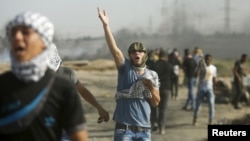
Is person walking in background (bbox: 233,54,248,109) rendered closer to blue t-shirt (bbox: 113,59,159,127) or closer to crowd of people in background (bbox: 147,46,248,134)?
crowd of people in background (bbox: 147,46,248,134)

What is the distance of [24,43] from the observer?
2.79 m

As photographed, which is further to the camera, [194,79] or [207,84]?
[194,79]

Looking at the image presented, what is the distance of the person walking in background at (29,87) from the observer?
2.81 metres

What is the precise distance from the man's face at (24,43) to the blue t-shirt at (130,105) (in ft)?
8.74

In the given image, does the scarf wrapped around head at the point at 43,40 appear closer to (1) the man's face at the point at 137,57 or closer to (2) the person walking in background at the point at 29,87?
(2) the person walking in background at the point at 29,87

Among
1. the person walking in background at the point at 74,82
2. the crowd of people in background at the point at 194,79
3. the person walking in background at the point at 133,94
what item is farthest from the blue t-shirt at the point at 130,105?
the crowd of people in background at the point at 194,79

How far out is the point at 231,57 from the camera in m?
37.4

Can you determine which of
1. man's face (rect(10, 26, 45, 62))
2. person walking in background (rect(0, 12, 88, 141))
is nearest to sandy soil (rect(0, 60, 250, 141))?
person walking in background (rect(0, 12, 88, 141))

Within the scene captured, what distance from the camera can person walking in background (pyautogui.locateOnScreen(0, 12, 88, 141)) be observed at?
111 inches

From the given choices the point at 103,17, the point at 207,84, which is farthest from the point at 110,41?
the point at 207,84

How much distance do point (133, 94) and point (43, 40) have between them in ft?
8.65

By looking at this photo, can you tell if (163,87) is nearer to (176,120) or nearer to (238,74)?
(176,120)

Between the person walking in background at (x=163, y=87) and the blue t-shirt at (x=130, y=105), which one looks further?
the person walking in background at (x=163, y=87)

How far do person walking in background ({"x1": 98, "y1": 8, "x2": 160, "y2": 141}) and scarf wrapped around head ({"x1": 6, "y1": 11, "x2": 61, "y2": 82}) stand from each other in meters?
2.50
